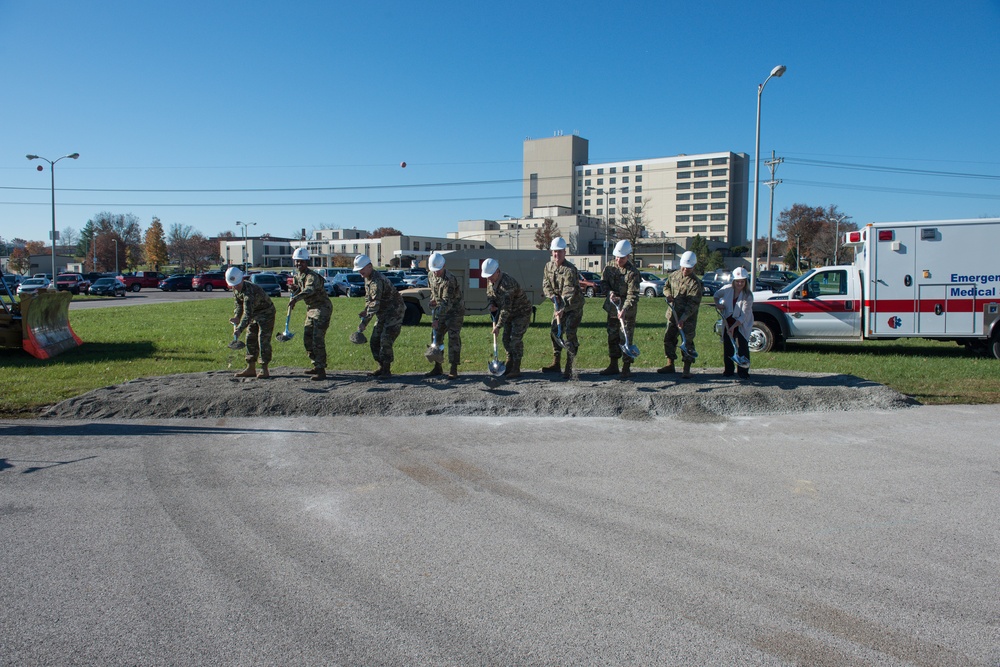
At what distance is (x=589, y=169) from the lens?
140 meters

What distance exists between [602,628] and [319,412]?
623cm

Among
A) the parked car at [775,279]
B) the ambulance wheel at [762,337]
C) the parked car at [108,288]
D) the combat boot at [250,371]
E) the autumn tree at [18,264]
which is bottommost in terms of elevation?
the combat boot at [250,371]

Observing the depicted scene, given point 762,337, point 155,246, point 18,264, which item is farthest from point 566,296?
point 18,264

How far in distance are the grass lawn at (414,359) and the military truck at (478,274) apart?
0.89 metres

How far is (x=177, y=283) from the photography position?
56.6 m

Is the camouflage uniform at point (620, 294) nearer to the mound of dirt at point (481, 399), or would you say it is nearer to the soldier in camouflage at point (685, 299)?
the soldier in camouflage at point (685, 299)

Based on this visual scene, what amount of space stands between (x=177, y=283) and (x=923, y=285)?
5526cm

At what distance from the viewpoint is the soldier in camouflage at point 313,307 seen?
1009 centimetres

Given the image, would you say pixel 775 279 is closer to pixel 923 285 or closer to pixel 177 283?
pixel 923 285

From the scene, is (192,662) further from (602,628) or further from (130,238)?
(130,238)

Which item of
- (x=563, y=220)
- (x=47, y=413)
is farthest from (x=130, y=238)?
(x=47, y=413)

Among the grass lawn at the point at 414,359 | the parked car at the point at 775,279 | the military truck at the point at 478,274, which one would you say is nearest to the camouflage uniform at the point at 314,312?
the grass lawn at the point at 414,359

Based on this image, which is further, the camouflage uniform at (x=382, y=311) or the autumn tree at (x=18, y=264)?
the autumn tree at (x=18, y=264)

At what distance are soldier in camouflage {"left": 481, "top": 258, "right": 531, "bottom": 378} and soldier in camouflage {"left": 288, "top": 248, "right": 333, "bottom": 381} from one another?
7.84ft
